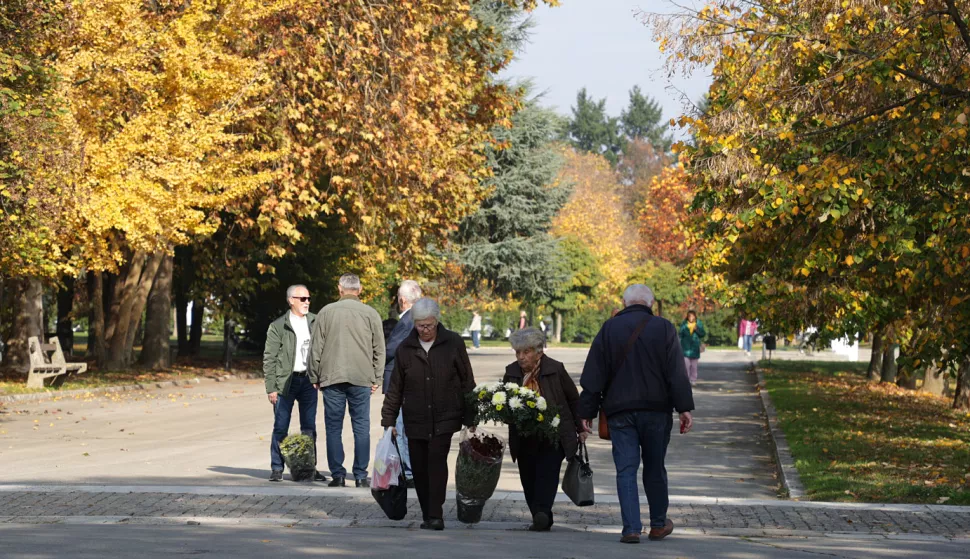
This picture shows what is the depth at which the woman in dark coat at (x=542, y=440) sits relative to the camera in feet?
31.3

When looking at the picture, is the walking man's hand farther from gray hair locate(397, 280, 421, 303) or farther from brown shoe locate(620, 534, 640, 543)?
gray hair locate(397, 280, 421, 303)

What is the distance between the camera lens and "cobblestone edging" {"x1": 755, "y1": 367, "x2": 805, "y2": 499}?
12.6 m

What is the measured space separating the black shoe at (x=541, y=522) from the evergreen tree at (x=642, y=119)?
13661 cm

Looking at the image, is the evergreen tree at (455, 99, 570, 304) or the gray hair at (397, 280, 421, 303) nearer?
the gray hair at (397, 280, 421, 303)

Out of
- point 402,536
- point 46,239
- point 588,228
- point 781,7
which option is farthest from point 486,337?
point 402,536

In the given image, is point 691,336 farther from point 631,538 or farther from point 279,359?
point 631,538

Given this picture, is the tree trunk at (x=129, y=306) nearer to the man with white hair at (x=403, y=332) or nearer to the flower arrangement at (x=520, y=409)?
the man with white hair at (x=403, y=332)

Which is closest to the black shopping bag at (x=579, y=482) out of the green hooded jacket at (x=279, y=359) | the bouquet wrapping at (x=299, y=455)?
the bouquet wrapping at (x=299, y=455)

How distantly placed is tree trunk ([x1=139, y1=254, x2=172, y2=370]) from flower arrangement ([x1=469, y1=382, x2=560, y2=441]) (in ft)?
82.2

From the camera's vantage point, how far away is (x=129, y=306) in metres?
31.8

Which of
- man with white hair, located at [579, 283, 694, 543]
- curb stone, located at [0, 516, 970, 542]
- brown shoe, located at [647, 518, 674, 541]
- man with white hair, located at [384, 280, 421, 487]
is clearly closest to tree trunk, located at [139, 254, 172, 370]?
man with white hair, located at [384, 280, 421, 487]

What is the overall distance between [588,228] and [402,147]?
50.9 metres

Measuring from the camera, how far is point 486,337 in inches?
3356

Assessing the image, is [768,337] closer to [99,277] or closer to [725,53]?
[99,277]
